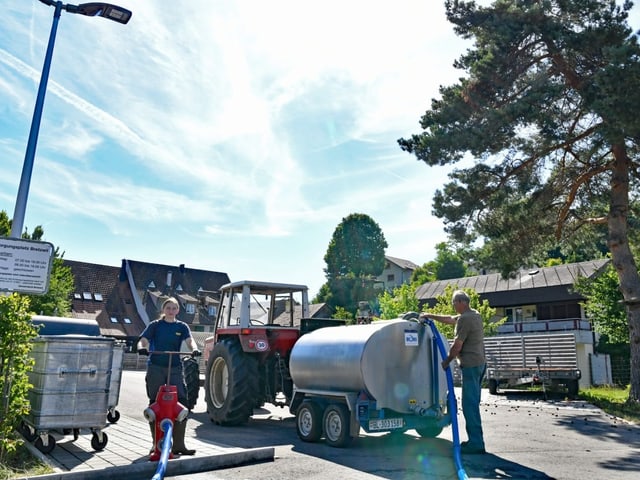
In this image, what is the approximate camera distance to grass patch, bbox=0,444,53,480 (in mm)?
5512

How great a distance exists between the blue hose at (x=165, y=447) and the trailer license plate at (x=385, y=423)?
2791 millimetres

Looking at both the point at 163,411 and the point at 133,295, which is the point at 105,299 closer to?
the point at 133,295

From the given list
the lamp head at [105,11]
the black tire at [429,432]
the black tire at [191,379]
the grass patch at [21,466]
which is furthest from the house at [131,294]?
the grass patch at [21,466]

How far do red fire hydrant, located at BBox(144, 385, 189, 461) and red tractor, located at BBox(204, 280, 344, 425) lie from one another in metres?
3.45

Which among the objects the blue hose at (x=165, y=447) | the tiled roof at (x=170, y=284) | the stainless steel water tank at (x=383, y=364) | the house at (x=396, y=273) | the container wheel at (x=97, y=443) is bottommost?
the container wheel at (x=97, y=443)

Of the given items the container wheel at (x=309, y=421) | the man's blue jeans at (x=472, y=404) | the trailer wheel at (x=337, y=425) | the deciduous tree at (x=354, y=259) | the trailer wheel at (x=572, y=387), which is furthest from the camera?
the deciduous tree at (x=354, y=259)

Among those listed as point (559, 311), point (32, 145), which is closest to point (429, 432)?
point (32, 145)

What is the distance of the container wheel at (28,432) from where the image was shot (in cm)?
720

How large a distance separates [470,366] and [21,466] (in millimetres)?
5708

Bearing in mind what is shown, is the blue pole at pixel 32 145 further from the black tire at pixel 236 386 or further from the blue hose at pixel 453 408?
the blue hose at pixel 453 408

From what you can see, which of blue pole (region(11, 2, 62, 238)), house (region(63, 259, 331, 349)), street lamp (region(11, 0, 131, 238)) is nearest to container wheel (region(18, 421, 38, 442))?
blue pole (region(11, 2, 62, 238))

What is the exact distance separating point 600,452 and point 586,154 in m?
10.9

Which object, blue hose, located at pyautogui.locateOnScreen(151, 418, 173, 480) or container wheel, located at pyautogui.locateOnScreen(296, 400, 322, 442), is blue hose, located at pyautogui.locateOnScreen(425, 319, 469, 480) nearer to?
container wheel, located at pyautogui.locateOnScreen(296, 400, 322, 442)

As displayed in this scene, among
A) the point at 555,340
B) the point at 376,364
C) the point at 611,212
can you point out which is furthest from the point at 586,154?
the point at 376,364
